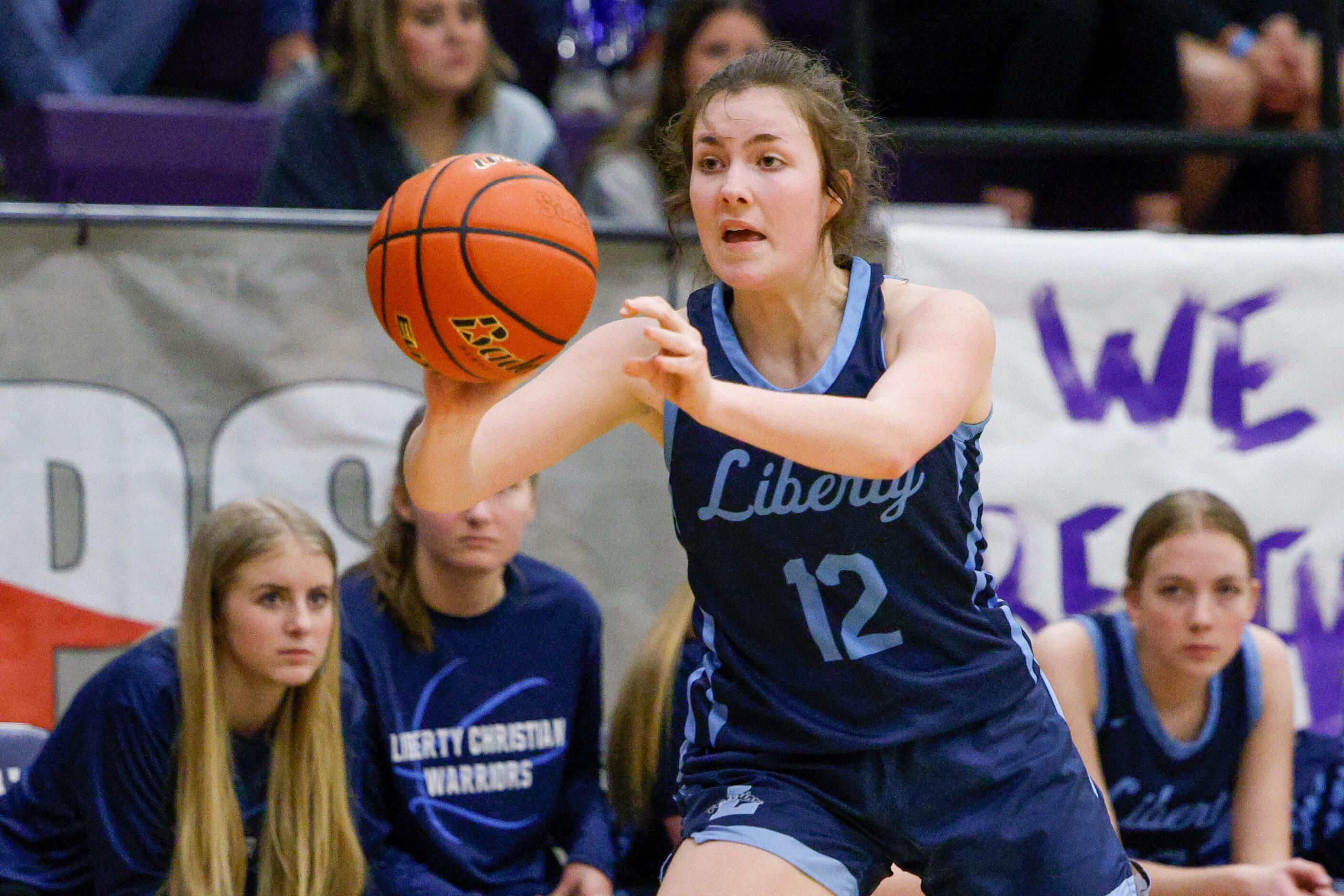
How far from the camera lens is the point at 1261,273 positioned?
4.54m

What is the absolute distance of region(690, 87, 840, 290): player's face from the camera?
2291 mm

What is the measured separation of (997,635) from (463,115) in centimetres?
263

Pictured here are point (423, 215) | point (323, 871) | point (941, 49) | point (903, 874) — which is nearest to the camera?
point (423, 215)

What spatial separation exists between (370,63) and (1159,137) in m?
2.48

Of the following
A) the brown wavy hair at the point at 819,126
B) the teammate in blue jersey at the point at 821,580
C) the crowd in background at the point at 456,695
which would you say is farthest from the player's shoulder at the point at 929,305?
the crowd in background at the point at 456,695

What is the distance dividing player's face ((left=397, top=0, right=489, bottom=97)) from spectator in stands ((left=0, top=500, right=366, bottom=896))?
1562 mm

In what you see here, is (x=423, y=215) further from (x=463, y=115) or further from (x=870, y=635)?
(x=463, y=115)

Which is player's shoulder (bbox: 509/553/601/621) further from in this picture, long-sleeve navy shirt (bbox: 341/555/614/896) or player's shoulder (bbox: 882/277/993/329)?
player's shoulder (bbox: 882/277/993/329)

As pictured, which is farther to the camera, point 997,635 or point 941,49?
point 941,49

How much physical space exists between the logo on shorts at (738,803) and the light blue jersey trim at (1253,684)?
1803 mm

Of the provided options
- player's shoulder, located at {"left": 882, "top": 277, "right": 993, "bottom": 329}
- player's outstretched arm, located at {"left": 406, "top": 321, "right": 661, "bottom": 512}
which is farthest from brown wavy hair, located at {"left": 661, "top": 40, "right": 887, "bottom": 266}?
player's outstretched arm, located at {"left": 406, "top": 321, "right": 661, "bottom": 512}

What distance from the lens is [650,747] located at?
12.0 feet

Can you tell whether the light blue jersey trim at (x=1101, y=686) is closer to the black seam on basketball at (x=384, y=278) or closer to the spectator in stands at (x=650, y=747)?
the spectator in stands at (x=650, y=747)

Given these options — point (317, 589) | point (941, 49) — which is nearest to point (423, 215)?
point (317, 589)
